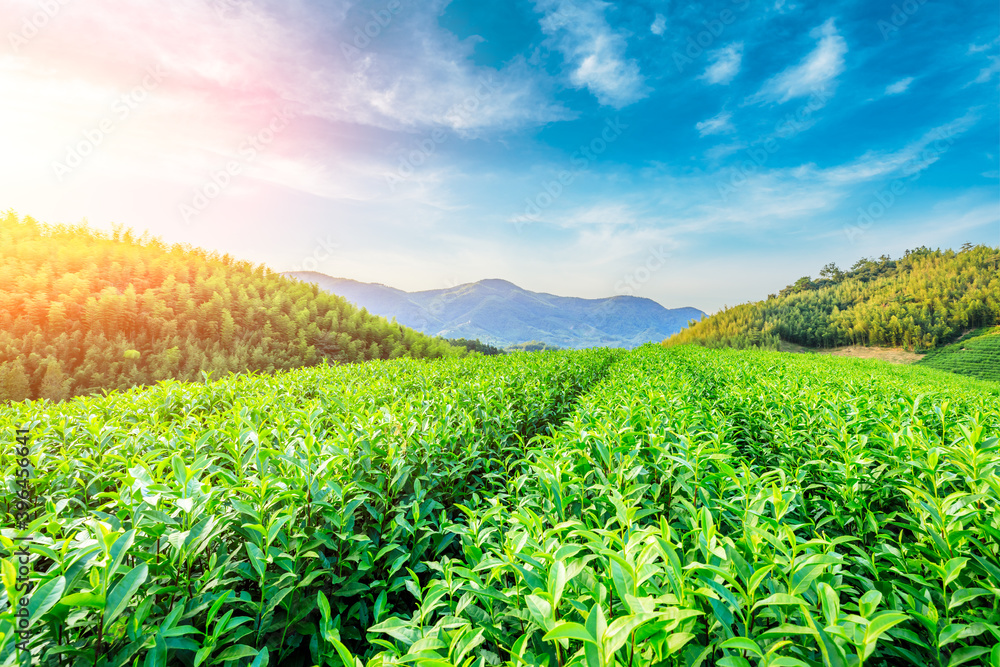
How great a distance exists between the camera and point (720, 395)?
4.34 m

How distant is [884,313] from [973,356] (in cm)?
723

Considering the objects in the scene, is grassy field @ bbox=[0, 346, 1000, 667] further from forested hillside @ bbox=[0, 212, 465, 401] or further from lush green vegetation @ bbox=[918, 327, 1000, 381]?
lush green vegetation @ bbox=[918, 327, 1000, 381]

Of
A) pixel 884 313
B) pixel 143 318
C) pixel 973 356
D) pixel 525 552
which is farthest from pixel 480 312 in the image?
pixel 525 552

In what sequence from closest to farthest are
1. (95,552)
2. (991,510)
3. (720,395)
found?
(95,552), (991,510), (720,395)

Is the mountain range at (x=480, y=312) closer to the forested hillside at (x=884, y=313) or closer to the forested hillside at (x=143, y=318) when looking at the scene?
the forested hillside at (x=884, y=313)

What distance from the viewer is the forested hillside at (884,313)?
25.6 meters

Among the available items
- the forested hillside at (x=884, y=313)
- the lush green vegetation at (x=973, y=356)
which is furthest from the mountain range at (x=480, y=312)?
the lush green vegetation at (x=973, y=356)

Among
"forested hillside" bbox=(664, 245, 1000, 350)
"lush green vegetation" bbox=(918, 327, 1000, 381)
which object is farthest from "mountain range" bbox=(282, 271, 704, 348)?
"lush green vegetation" bbox=(918, 327, 1000, 381)

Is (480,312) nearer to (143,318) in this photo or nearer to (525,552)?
(143,318)

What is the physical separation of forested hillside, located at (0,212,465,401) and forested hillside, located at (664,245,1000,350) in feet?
88.9

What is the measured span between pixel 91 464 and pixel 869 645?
11.7ft

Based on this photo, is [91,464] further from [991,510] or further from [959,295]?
[959,295]

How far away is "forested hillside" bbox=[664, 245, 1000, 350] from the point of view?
84.1ft

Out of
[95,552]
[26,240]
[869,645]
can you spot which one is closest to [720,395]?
[869,645]
